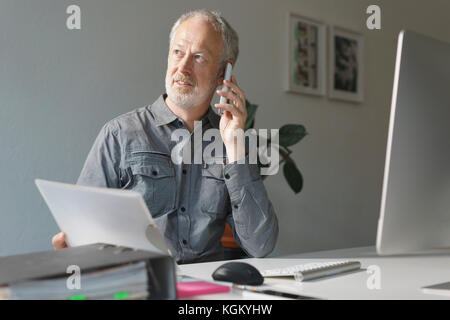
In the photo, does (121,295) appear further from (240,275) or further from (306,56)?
(306,56)

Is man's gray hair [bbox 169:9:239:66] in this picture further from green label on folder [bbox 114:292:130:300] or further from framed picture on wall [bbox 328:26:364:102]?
framed picture on wall [bbox 328:26:364:102]

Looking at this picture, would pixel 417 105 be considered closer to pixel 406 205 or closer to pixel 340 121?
pixel 406 205

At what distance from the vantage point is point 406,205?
0.80 m

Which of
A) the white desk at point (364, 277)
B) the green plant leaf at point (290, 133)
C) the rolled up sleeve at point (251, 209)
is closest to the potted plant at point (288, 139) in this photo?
the green plant leaf at point (290, 133)

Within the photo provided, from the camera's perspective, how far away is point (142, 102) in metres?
2.40

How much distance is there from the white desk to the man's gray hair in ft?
2.53

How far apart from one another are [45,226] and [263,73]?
1575mm

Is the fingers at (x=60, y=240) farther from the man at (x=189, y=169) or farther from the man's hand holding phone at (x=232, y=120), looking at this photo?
the man's hand holding phone at (x=232, y=120)

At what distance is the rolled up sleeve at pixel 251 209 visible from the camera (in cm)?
138

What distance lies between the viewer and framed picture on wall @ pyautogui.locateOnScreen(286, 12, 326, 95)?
122 inches

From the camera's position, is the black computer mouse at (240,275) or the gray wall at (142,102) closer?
the black computer mouse at (240,275)

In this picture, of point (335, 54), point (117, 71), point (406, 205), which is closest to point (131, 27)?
point (117, 71)

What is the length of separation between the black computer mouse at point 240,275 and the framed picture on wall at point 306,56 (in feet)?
7.65

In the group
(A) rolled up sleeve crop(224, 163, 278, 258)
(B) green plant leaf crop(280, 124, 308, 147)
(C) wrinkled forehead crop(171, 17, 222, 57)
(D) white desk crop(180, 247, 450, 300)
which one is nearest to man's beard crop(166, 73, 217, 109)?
(C) wrinkled forehead crop(171, 17, 222, 57)
